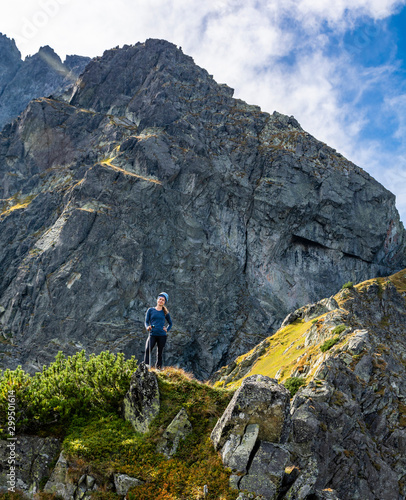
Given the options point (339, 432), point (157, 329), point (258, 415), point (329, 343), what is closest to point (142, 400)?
point (157, 329)

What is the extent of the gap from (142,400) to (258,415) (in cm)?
423

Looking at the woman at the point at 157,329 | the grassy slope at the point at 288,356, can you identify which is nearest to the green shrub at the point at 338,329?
the grassy slope at the point at 288,356

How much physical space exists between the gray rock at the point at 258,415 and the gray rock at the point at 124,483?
2705mm

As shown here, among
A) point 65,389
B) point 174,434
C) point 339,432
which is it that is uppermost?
point 339,432

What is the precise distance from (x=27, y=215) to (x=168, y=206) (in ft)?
113

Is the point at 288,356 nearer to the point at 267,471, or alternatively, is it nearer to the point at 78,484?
the point at 267,471

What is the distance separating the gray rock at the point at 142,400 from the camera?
13.6m

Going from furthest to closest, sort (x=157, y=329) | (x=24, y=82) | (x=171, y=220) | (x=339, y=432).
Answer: (x=24, y=82) < (x=171, y=220) < (x=339, y=432) < (x=157, y=329)

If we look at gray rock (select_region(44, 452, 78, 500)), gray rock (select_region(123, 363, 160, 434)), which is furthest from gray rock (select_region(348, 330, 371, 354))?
gray rock (select_region(44, 452, 78, 500))

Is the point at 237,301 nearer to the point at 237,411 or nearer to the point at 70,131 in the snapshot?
the point at 70,131

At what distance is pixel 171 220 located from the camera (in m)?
88.6

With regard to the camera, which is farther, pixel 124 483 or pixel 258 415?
pixel 258 415

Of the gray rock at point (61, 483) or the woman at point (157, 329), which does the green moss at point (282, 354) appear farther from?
the gray rock at point (61, 483)

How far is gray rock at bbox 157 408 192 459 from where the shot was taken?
12.7m
